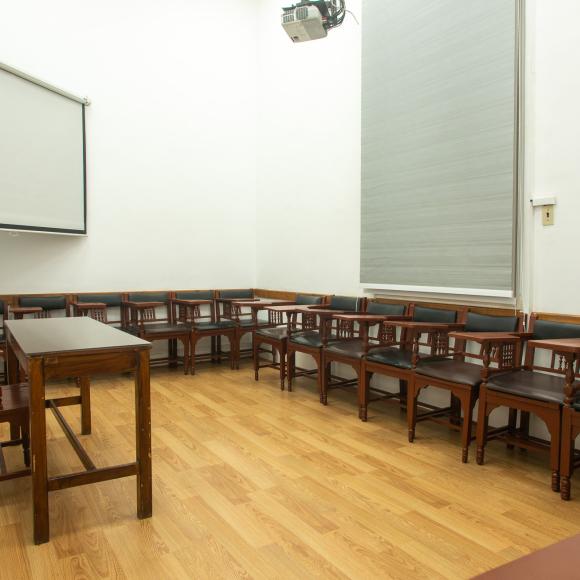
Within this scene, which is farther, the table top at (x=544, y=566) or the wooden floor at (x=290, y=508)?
the wooden floor at (x=290, y=508)

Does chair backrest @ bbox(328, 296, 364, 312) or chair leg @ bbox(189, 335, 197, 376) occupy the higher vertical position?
chair backrest @ bbox(328, 296, 364, 312)

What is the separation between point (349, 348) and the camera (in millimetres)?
3584

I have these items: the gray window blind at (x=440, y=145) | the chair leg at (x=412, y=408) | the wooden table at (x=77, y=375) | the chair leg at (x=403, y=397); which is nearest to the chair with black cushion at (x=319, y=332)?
the gray window blind at (x=440, y=145)

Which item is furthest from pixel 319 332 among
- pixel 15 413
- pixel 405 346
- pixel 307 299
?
pixel 15 413

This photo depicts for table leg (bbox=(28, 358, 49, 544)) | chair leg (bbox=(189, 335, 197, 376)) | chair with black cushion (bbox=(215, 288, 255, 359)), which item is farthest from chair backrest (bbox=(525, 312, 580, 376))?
chair leg (bbox=(189, 335, 197, 376))

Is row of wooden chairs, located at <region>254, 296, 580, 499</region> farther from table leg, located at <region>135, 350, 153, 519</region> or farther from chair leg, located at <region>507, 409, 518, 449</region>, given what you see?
table leg, located at <region>135, 350, 153, 519</region>

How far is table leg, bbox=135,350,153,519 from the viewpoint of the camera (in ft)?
6.70

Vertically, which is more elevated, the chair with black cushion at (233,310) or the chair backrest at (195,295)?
the chair backrest at (195,295)

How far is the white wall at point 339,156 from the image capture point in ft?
9.11

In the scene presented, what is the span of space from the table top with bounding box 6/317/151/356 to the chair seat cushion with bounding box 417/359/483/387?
→ 1646 mm

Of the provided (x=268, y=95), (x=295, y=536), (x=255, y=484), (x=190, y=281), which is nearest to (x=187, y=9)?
(x=268, y=95)

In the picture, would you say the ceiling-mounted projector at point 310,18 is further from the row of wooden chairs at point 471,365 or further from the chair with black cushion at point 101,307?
the chair with black cushion at point 101,307

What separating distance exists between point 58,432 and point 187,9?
4.71 m

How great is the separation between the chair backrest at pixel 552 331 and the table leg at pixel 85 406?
8.51 feet
